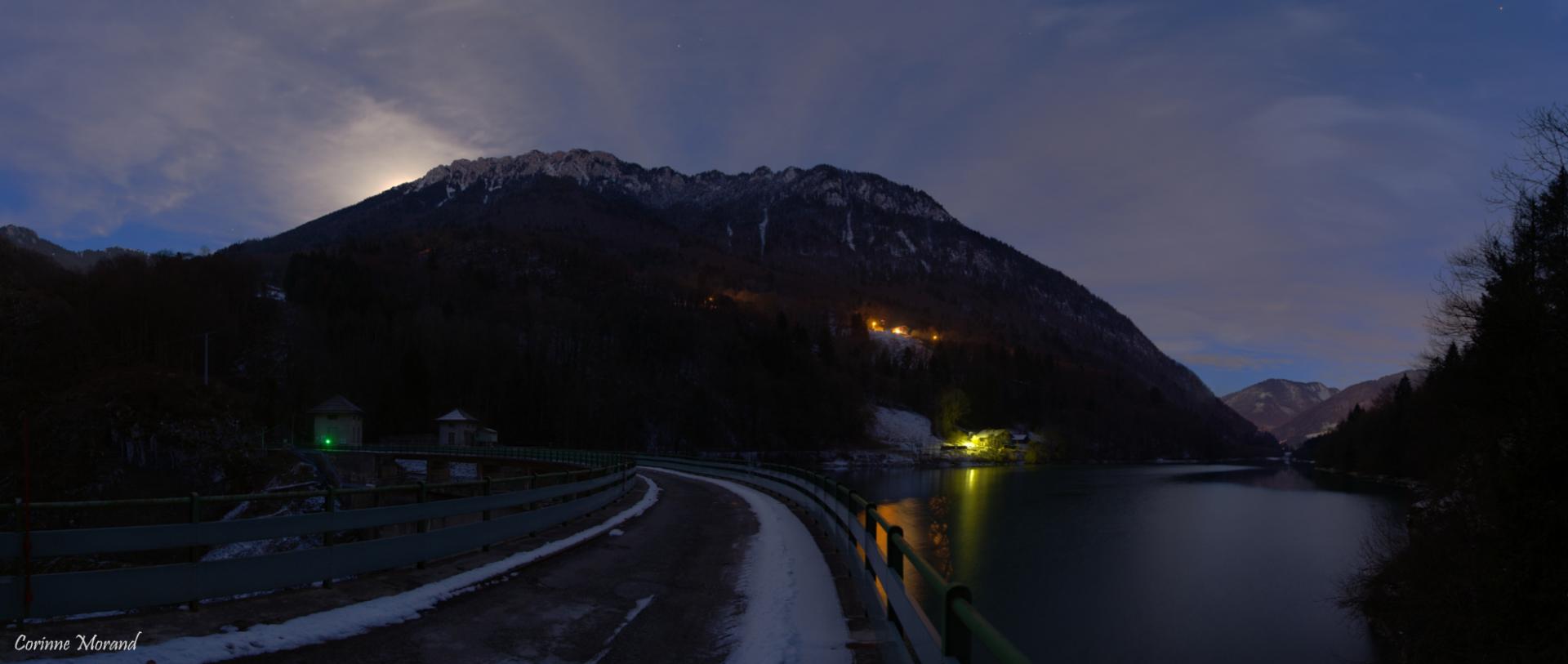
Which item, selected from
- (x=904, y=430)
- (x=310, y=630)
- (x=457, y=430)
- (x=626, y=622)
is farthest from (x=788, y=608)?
(x=904, y=430)

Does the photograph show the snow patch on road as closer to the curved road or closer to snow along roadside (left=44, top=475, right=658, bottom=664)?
the curved road

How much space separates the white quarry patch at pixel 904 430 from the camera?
16088 cm

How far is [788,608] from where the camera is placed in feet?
29.4

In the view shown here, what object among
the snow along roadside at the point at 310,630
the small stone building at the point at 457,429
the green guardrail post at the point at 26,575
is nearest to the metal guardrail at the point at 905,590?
the snow along roadside at the point at 310,630

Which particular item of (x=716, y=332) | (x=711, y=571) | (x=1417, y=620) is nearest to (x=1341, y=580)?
(x=1417, y=620)

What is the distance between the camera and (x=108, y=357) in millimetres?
58312

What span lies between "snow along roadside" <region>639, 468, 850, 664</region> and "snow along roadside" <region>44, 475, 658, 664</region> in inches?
129

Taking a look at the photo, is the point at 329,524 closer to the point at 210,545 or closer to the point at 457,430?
the point at 210,545

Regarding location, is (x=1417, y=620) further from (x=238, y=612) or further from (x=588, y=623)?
(x=238, y=612)

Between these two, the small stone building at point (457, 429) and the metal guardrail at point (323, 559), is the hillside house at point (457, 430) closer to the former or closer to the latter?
the small stone building at point (457, 429)

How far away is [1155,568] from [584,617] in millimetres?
33388

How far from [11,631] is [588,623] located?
174 inches

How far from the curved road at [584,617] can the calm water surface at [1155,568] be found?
1427 cm

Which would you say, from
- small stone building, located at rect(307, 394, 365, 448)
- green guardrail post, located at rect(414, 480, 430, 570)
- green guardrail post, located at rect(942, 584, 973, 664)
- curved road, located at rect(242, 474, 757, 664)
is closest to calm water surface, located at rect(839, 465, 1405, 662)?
curved road, located at rect(242, 474, 757, 664)
